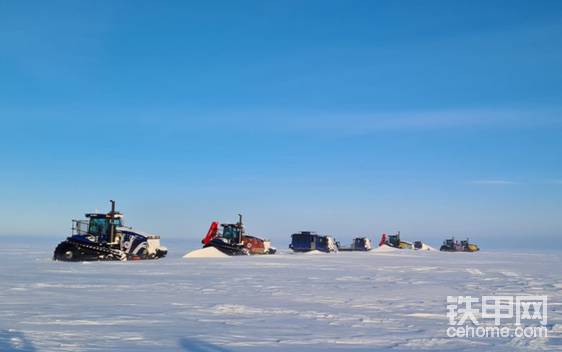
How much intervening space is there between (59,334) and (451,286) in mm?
14579

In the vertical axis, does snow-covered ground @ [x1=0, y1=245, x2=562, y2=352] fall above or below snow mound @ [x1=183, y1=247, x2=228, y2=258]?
above

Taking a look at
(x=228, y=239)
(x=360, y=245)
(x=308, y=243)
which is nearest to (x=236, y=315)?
(x=228, y=239)

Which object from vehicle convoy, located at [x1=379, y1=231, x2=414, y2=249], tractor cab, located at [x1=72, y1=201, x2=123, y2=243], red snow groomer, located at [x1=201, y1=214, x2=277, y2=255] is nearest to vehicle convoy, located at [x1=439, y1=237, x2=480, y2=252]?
vehicle convoy, located at [x1=379, y1=231, x2=414, y2=249]

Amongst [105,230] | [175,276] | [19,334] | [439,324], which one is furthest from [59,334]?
[105,230]

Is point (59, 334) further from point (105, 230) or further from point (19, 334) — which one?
point (105, 230)

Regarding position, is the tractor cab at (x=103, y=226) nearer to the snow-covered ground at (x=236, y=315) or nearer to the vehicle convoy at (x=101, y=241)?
the vehicle convoy at (x=101, y=241)

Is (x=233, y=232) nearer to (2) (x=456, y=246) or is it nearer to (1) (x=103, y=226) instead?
(1) (x=103, y=226)

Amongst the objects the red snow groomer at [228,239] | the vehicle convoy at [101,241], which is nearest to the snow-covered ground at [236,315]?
the vehicle convoy at [101,241]

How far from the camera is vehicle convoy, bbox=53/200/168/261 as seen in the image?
32719 mm

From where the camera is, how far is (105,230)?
33406mm

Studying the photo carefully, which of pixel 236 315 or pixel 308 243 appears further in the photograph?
pixel 308 243

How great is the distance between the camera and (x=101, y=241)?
33.4 metres

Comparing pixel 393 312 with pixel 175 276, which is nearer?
pixel 393 312

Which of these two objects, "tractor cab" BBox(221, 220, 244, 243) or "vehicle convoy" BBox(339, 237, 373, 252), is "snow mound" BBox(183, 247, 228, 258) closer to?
"tractor cab" BBox(221, 220, 244, 243)
